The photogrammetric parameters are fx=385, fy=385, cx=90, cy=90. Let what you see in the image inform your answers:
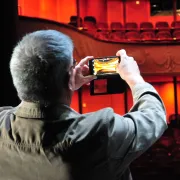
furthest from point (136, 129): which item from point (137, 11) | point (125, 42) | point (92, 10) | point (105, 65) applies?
point (137, 11)

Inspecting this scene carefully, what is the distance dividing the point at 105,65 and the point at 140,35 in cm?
796

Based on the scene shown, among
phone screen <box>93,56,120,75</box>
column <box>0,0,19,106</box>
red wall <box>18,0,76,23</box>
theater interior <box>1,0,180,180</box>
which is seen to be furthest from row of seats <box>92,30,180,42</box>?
phone screen <box>93,56,120,75</box>

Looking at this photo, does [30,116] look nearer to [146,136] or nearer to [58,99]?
[58,99]

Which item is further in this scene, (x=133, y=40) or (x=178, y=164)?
(x=133, y=40)

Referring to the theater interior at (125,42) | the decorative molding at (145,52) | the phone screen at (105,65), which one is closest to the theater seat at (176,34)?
the theater interior at (125,42)

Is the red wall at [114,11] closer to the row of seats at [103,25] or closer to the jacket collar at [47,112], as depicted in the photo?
the row of seats at [103,25]

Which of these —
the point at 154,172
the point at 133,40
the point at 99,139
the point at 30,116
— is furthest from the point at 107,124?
the point at 133,40

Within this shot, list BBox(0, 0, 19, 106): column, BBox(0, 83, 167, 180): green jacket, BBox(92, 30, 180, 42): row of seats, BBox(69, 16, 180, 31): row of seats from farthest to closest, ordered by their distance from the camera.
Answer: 1. BBox(69, 16, 180, 31): row of seats
2. BBox(92, 30, 180, 42): row of seats
3. BBox(0, 0, 19, 106): column
4. BBox(0, 83, 167, 180): green jacket

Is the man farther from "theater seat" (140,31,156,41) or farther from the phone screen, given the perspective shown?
"theater seat" (140,31,156,41)

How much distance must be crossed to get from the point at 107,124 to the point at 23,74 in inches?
7.9

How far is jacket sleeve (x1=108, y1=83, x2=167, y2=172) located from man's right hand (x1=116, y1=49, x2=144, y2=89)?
0.18 ft

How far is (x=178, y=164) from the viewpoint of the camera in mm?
5504

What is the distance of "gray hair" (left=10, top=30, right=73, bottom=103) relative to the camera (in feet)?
2.56

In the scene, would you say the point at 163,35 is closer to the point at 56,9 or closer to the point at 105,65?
the point at 56,9
